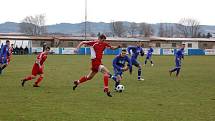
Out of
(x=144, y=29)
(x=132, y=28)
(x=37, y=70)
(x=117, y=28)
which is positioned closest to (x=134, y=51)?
(x=37, y=70)

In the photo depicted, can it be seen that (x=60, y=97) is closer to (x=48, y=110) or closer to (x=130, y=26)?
(x=48, y=110)

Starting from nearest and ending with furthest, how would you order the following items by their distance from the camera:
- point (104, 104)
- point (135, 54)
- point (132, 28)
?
point (104, 104) < point (135, 54) < point (132, 28)

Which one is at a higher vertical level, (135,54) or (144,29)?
(144,29)

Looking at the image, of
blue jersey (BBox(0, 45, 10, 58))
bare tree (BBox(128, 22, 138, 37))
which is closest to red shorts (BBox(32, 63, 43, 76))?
blue jersey (BBox(0, 45, 10, 58))

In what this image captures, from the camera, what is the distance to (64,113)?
10758mm

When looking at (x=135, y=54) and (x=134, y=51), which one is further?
(x=134, y=51)

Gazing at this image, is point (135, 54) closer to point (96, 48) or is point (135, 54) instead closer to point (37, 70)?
point (37, 70)

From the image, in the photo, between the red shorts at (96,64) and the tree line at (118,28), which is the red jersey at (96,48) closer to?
the red shorts at (96,64)

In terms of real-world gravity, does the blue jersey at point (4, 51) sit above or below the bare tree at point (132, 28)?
below

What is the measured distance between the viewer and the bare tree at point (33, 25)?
166 meters

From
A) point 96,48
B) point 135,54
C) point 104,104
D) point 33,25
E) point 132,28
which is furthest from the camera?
point 132,28

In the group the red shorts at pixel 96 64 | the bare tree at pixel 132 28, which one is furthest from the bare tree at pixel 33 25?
the red shorts at pixel 96 64

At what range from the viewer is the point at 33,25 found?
172 m

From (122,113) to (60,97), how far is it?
147 inches
